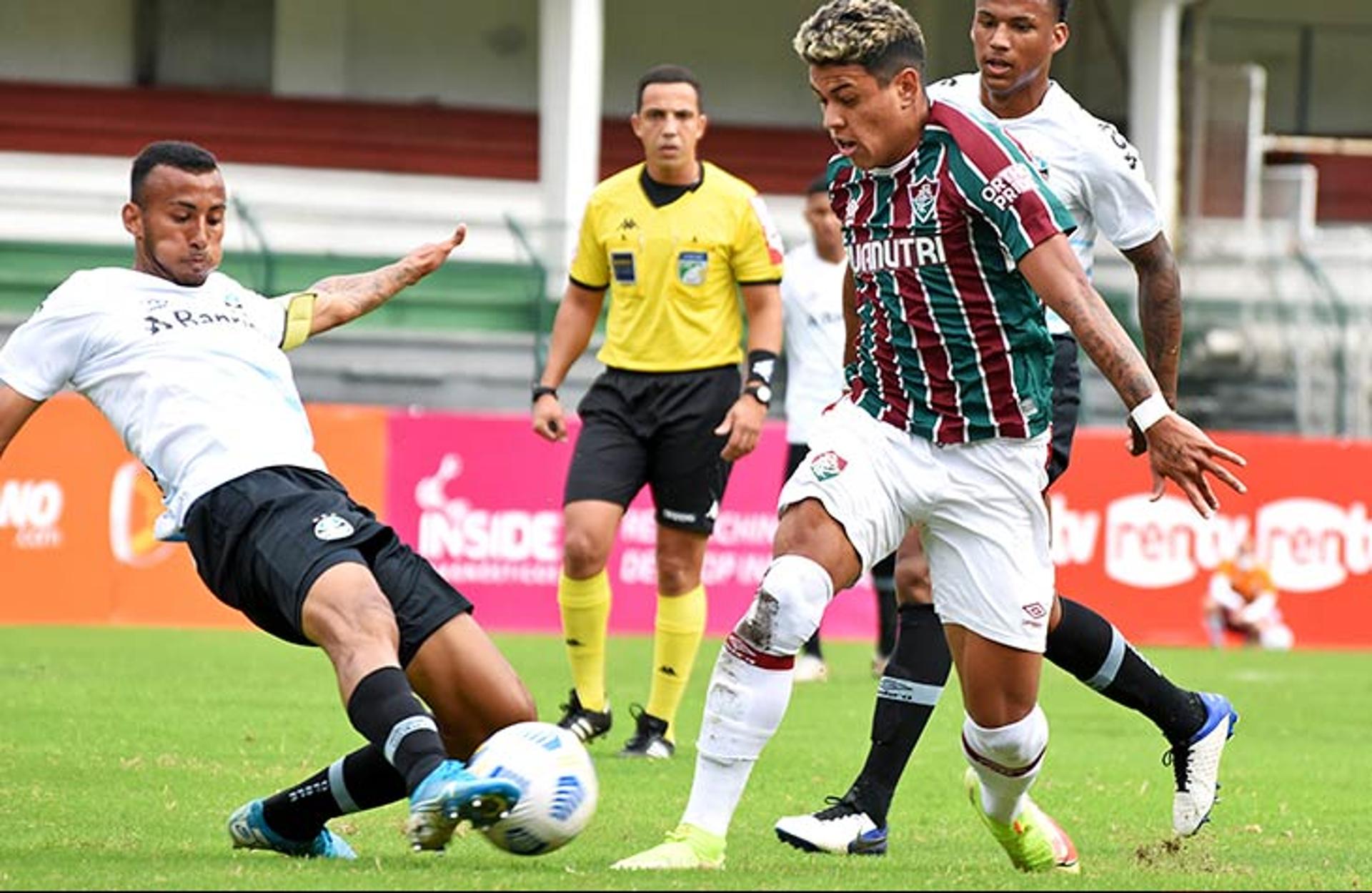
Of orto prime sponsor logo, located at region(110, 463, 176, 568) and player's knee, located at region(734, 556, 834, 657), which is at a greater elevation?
player's knee, located at region(734, 556, 834, 657)

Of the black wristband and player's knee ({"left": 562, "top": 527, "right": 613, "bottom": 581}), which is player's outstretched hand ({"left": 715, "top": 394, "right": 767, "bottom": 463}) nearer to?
the black wristband

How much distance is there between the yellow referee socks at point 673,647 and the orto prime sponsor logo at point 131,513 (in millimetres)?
7815

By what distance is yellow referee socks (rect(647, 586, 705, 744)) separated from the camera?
34.0 feet

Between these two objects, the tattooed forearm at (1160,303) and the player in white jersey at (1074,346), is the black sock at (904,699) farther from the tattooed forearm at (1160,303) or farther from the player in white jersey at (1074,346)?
the tattooed forearm at (1160,303)

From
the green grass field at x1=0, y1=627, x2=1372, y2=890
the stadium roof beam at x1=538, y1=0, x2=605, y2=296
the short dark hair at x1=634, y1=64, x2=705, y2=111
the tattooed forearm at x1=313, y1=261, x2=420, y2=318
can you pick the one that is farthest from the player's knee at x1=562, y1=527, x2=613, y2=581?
the stadium roof beam at x1=538, y1=0, x2=605, y2=296

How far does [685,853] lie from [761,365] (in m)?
4.69

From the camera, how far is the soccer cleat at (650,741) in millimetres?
10055

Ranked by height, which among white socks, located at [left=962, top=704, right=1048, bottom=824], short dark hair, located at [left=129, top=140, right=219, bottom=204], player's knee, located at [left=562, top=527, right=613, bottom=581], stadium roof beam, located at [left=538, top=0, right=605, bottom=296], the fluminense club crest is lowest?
white socks, located at [left=962, top=704, right=1048, bottom=824]

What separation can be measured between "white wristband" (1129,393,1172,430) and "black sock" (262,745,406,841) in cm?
210

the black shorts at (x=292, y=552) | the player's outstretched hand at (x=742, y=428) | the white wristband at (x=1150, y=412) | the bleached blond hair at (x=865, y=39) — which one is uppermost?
the bleached blond hair at (x=865, y=39)

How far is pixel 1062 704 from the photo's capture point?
13789 millimetres

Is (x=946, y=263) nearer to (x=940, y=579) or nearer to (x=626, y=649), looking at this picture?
(x=940, y=579)

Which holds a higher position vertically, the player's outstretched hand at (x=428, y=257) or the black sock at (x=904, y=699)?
the player's outstretched hand at (x=428, y=257)

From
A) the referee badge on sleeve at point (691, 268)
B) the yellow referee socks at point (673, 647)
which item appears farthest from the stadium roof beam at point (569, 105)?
the yellow referee socks at point (673, 647)
